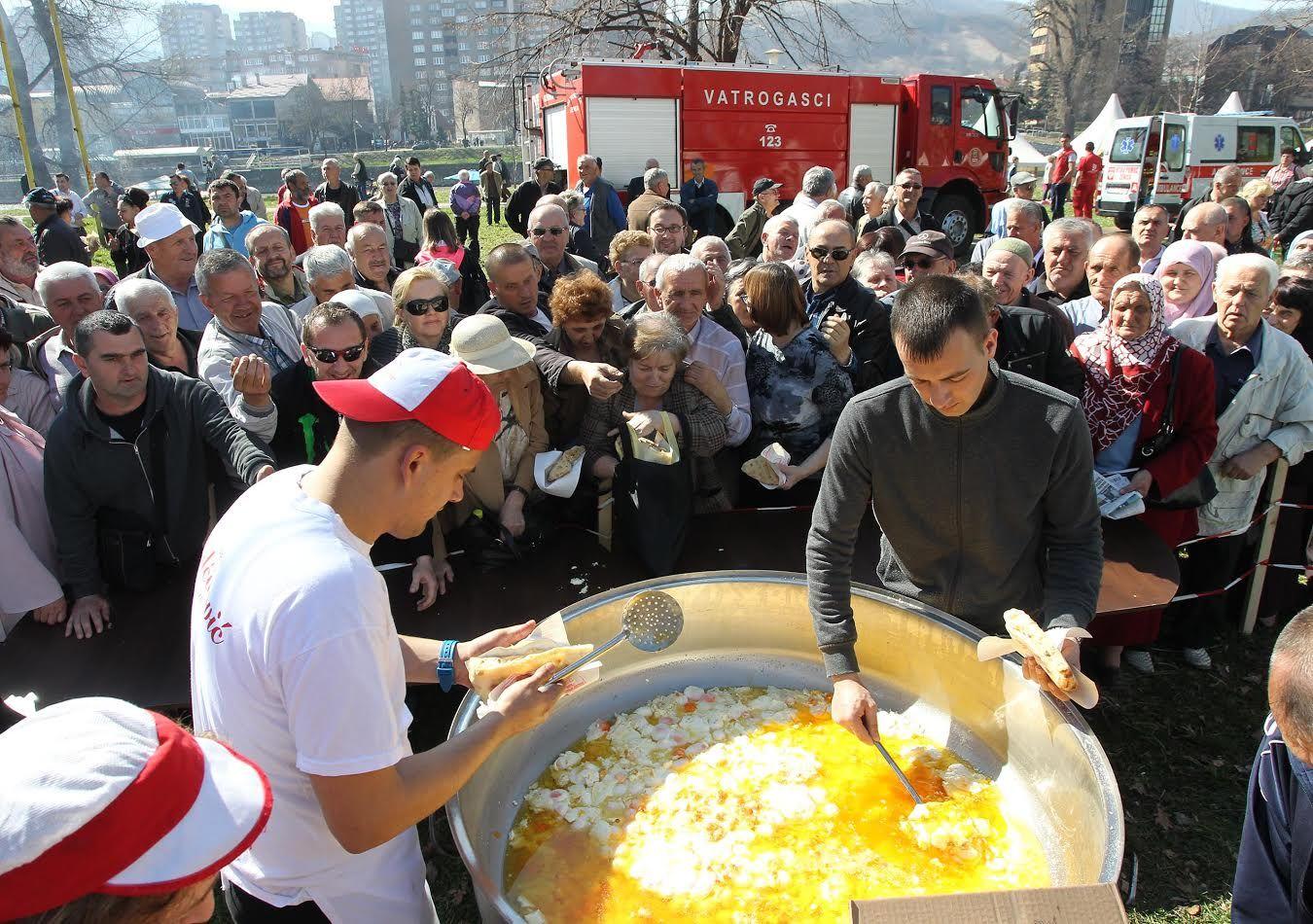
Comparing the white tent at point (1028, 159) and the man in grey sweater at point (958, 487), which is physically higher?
the white tent at point (1028, 159)

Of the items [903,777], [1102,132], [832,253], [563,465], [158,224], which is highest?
[1102,132]

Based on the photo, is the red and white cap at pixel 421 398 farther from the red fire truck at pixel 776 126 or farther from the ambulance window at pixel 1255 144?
the ambulance window at pixel 1255 144

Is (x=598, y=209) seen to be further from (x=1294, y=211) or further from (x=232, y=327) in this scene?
(x=1294, y=211)

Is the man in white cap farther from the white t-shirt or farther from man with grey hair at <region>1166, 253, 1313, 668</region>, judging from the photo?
man with grey hair at <region>1166, 253, 1313, 668</region>

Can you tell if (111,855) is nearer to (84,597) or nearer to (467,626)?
(467,626)

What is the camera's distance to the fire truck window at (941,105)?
15.1m

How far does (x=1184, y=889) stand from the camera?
9.19ft

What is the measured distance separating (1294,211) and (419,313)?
10726mm

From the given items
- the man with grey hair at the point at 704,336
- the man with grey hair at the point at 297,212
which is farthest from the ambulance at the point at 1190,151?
the man with grey hair at the point at 704,336

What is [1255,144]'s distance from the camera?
776 inches

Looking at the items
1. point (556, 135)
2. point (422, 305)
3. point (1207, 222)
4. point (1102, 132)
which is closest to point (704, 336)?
point (422, 305)

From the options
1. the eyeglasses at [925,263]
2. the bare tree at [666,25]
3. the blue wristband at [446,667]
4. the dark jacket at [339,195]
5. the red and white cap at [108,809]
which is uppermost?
the bare tree at [666,25]

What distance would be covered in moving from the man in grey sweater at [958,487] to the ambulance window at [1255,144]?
73.9 feet

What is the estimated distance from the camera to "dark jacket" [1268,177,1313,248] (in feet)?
31.7
